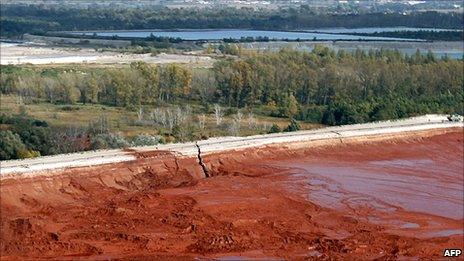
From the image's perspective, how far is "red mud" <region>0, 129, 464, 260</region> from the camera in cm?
2261

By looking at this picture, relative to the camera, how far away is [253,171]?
31719 millimetres

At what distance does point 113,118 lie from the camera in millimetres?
42812

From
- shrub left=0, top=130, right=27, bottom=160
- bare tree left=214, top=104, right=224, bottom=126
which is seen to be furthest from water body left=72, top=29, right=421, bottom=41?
shrub left=0, top=130, right=27, bottom=160

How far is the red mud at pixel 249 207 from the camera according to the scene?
22.6m

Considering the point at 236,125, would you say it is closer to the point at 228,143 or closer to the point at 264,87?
the point at 228,143

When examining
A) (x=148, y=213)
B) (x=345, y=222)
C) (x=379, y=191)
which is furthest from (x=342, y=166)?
(x=148, y=213)

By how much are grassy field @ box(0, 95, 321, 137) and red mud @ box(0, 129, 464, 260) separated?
21.5ft

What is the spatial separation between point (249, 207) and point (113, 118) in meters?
18.1

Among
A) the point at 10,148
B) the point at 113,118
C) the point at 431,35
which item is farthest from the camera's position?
the point at 431,35

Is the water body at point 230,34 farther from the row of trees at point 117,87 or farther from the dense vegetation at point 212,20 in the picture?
the row of trees at point 117,87

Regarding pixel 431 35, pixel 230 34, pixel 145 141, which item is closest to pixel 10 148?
pixel 145 141

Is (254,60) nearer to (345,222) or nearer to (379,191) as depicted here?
(379,191)

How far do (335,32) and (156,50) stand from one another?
35.0m

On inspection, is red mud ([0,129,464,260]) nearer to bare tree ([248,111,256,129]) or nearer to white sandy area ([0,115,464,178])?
white sandy area ([0,115,464,178])
